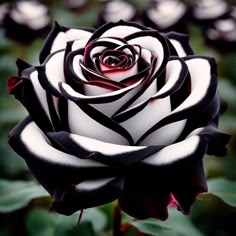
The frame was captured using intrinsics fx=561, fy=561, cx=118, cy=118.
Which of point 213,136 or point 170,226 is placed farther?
point 170,226

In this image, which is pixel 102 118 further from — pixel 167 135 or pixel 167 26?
pixel 167 26

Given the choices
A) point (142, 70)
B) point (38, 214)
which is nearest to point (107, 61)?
point (142, 70)

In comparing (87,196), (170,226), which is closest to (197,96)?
(87,196)

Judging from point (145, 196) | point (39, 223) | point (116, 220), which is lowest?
point (39, 223)

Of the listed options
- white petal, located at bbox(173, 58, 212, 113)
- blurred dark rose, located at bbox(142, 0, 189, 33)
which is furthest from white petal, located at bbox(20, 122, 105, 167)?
blurred dark rose, located at bbox(142, 0, 189, 33)

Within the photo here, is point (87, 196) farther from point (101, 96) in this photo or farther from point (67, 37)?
point (67, 37)

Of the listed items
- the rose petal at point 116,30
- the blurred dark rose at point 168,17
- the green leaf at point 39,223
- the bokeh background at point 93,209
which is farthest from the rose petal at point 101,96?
the blurred dark rose at point 168,17

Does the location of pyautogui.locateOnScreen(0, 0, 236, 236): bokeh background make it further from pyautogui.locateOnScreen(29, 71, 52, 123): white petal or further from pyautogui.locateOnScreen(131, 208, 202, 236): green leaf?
pyautogui.locateOnScreen(29, 71, 52, 123): white petal

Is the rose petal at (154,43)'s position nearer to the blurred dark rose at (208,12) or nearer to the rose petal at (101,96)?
the rose petal at (101,96)
